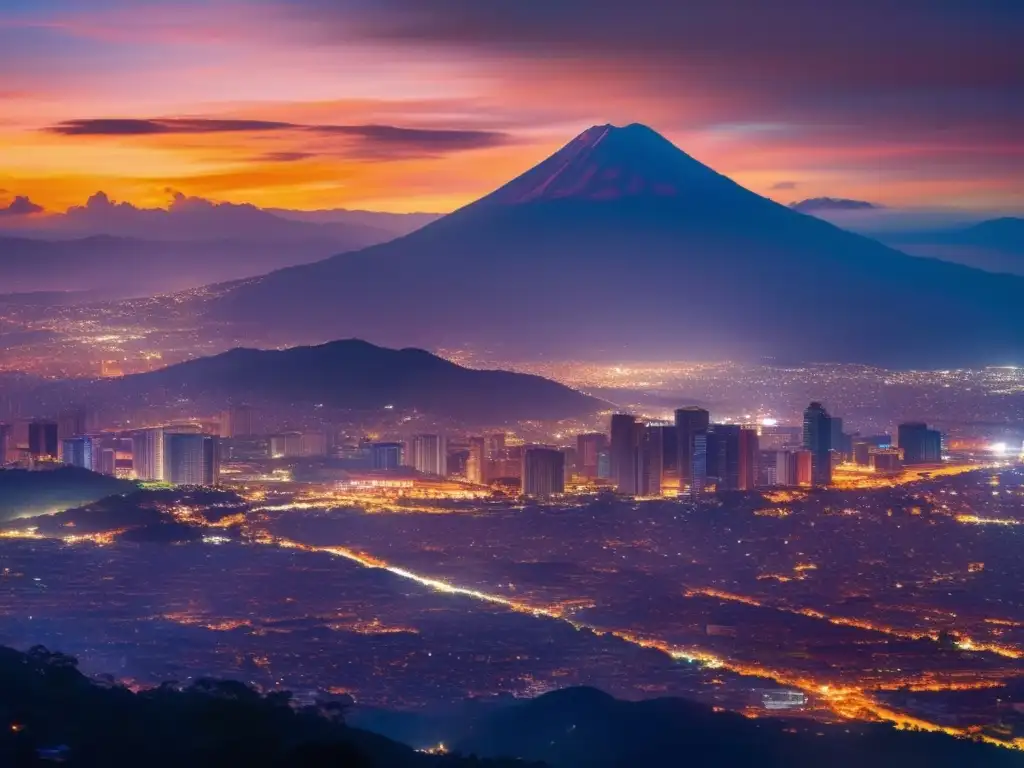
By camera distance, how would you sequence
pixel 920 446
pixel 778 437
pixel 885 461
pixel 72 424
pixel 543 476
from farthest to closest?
pixel 778 437
pixel 920 446
pixel 72 424
pixel 885 461
pixel 543 476

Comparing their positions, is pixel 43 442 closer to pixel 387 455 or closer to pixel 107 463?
pixel 107 463

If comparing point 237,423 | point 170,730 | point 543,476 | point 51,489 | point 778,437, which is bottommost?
point 170,730

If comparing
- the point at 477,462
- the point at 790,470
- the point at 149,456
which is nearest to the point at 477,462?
the point at 477,462

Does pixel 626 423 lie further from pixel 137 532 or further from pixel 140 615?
pixel 140 615

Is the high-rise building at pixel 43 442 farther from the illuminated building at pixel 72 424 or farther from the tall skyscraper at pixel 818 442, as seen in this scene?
the tall skyscraper at pixel 818 442

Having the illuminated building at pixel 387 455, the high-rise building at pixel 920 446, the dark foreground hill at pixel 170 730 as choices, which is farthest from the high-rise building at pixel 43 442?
the dark foreground hill at pixel 170 730

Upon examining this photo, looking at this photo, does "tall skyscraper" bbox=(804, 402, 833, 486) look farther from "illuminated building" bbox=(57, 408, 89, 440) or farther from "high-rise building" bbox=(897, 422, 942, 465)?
"illuminated building" bbox=(57, 408, 89, 440)

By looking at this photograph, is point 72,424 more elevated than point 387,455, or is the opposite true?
point 72,424
